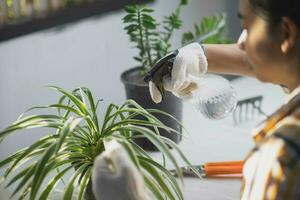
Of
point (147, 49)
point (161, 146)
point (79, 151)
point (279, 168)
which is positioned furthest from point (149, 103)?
point (279, 168)

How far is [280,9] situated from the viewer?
61 cm

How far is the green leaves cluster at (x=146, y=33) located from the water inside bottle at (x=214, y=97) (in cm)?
30

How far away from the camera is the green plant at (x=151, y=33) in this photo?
4.42 feet

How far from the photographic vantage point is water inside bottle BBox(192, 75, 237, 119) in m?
1.09

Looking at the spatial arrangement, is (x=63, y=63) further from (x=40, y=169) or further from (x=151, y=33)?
(x=40, y=169)

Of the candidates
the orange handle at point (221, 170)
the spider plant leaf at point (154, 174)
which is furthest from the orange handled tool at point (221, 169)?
the spider plant leaf at point (154, 174)

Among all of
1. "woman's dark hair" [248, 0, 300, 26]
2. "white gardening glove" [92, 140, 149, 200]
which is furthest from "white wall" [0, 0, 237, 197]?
"woman's dark hair" [248, 0, 300, 26]

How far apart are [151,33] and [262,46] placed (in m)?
0.75

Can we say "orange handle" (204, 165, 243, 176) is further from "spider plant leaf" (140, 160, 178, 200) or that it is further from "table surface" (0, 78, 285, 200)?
"spider plant leaf" (140, 160, 178, 200)

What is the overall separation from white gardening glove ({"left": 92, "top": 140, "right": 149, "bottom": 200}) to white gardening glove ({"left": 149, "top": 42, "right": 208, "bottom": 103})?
1.13 ft

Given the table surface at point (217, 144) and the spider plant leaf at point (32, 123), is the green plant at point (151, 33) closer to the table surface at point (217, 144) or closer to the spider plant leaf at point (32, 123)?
the table surface at point (217, 144)

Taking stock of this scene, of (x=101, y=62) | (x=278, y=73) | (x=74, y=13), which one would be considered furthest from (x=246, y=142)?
(x=278, y=73)

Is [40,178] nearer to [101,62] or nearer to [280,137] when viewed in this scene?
[280,137]

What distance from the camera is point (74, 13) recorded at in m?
1.42
